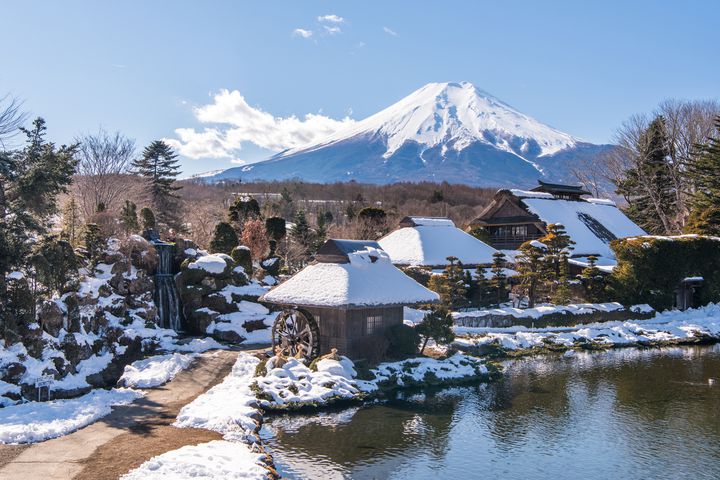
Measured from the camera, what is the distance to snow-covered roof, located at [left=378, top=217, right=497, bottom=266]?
34844mm

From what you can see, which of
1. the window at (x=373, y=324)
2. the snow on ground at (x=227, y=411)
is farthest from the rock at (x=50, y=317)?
the window at (x=373, y=324)

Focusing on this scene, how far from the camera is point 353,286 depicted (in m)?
20.6

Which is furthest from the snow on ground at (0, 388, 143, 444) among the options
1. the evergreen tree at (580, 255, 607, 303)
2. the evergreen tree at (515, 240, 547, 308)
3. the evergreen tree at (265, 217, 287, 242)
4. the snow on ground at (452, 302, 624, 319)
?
the evergreen tree at (580, 255, 607, 303)

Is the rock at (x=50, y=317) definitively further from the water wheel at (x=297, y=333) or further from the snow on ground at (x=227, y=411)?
the water wheel at (x=297, y=333)

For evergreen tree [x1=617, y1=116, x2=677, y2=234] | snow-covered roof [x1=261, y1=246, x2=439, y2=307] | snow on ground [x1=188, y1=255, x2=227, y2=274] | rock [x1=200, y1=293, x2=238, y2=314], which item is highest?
evergreen tree [x1=617, y1=116, x2=677, y2=234]

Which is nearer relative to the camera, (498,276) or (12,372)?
(12,372)

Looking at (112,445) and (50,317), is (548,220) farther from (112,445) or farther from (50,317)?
(112,445)

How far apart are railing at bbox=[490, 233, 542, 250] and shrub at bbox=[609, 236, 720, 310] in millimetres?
8372

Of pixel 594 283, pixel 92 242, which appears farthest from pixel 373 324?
pixel 594 283

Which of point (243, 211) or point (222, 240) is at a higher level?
point (243, 211)

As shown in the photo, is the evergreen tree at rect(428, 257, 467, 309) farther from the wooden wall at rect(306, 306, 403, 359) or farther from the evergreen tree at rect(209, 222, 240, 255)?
the evergreen tree at rect(209, 222, 240, 255)

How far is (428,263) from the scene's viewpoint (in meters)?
34.1

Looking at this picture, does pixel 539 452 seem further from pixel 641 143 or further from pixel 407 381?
pixel 641 143

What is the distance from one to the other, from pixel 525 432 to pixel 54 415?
478 inches
